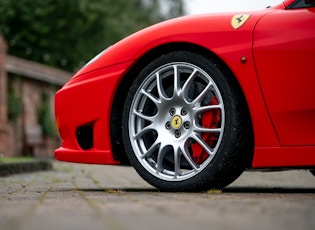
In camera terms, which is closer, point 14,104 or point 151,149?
point 151,149

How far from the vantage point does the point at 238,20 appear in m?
4.50

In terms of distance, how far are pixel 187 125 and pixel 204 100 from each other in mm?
200

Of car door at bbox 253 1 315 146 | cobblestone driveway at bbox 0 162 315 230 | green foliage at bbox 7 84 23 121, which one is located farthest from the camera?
green foliage at bbox 7 84 23 121

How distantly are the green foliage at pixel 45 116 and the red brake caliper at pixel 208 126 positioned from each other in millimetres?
27464

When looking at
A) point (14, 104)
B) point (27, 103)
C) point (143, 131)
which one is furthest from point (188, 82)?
point (27, 103)

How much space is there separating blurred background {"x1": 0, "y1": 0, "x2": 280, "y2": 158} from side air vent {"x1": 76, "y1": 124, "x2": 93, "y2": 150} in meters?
22.9

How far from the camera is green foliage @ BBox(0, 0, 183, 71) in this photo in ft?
129

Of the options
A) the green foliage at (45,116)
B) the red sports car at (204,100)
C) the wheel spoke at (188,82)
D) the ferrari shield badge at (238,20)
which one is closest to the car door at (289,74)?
the red sports car at (204,100)

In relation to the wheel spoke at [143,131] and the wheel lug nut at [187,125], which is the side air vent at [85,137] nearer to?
the wheel spoke at [143,131]

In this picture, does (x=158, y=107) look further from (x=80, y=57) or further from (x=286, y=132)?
(x=80, y=57)

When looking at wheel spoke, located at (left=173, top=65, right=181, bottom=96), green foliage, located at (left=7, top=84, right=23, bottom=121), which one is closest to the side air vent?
wheel spoke, located at (left=173, top=65, right=181, bottom=96)

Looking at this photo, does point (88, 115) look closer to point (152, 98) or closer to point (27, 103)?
point (152, 98)

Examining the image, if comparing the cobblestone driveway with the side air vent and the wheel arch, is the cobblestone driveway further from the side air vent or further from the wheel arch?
the side air vent

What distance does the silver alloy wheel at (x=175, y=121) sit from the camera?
4.48 metres
